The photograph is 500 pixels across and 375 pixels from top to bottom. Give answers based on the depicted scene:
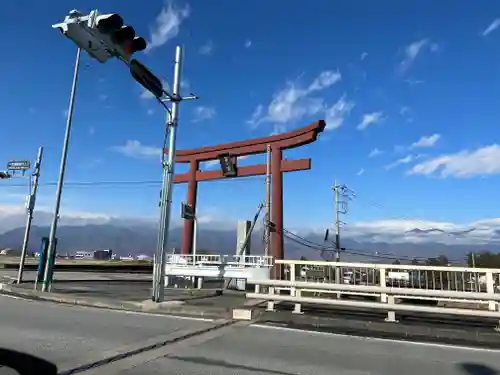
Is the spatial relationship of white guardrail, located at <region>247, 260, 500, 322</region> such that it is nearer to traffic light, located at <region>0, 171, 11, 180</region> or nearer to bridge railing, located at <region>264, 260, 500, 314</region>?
bridge railing, located at <region>264, 260, 500, 314</region>

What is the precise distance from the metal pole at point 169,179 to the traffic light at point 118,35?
486cm

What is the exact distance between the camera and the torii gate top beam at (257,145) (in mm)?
A: 21141

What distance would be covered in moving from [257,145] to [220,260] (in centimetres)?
876

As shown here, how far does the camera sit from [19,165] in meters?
19.7

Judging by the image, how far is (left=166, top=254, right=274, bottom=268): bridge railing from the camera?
1579 centimetres

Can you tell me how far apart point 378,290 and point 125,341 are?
5.48 meters

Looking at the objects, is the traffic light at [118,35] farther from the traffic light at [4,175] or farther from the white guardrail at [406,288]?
the traffic light at [4,175]

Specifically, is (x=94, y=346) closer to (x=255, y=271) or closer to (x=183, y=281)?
(x=255, y=271)

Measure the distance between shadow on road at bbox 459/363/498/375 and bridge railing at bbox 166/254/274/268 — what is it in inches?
397

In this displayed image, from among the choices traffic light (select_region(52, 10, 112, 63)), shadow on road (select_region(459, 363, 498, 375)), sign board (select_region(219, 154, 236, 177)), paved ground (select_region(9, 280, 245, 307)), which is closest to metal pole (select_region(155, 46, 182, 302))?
paved ground (select_region(9, 280, 245, 307))

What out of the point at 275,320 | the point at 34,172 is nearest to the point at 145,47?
the point at 275,320

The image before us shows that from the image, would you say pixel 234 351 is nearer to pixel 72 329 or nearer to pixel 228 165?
pixel 72 329

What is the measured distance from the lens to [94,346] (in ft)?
20.7

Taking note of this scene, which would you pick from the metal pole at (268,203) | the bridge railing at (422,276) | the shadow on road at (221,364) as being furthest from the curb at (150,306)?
the metal pole at (268,203)
